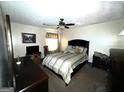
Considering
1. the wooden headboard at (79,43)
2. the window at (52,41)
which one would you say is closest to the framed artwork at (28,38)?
the window at (52,41)

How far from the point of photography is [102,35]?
4.21 metres

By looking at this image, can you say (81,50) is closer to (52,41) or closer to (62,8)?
(52,41)

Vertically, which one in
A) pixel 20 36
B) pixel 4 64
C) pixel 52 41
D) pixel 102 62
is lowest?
pixel 102 62

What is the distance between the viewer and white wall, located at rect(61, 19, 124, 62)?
3713mm

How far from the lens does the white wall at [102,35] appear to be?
12.2 ft

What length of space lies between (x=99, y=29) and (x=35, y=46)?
3.93m

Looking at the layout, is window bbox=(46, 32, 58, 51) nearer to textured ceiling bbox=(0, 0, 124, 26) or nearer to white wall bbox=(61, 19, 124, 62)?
white wall bbox=(61, 19, 124, 62)

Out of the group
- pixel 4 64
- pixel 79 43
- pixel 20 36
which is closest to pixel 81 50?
pixel 79 43

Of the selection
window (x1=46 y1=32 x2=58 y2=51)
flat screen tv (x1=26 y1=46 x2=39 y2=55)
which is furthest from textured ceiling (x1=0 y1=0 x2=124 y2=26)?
window (x1=46 y1=32 x2=58 y2=51)

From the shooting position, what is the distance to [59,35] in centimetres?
650

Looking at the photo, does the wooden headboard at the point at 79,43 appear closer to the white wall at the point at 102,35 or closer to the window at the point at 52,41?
the white wall at the point at 102,35

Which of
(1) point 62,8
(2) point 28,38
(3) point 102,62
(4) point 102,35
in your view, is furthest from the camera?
(2) point 28,38

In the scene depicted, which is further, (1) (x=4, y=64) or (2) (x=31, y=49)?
(2) (x=31, y=49)

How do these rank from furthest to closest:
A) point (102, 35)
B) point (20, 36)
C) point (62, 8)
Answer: point (20, 36)
point (102, 35)
point (62, 8)
